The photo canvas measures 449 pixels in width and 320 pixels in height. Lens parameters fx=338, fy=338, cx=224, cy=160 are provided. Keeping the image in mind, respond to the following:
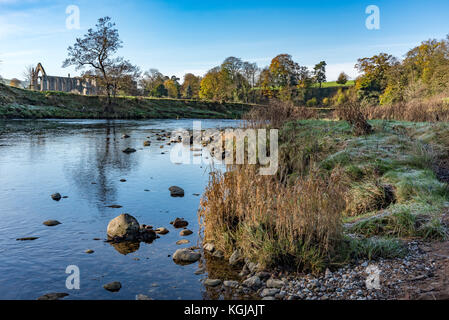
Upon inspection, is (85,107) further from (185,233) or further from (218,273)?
(218,273)

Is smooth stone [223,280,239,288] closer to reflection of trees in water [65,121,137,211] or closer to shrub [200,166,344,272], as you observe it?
shrub [200,166,344,272]

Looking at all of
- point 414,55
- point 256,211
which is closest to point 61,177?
point 256,211

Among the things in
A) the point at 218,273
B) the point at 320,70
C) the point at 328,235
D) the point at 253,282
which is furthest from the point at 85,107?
the point at 320,70

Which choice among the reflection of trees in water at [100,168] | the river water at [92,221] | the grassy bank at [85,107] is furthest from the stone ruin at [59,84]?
the river water at [92,221]

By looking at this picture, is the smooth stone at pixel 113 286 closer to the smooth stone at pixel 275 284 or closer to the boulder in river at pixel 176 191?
the smooth stone at pixel 275 284

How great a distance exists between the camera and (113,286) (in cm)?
470

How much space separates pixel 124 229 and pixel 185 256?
152 centimetres

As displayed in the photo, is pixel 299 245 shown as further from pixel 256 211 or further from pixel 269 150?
pixel 269 150

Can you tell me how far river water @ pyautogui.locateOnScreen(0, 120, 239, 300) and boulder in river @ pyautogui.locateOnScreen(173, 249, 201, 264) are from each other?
156 mm

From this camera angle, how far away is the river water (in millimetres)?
4797

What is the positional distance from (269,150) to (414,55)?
43180 millimetres

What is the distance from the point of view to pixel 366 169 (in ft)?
29.4

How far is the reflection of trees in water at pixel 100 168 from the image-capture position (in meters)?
9.53

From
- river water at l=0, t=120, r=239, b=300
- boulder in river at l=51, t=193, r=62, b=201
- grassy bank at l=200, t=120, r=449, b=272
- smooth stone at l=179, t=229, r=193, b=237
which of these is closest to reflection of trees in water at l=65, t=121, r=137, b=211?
river water at l=0, t=120, r=239, b=300
